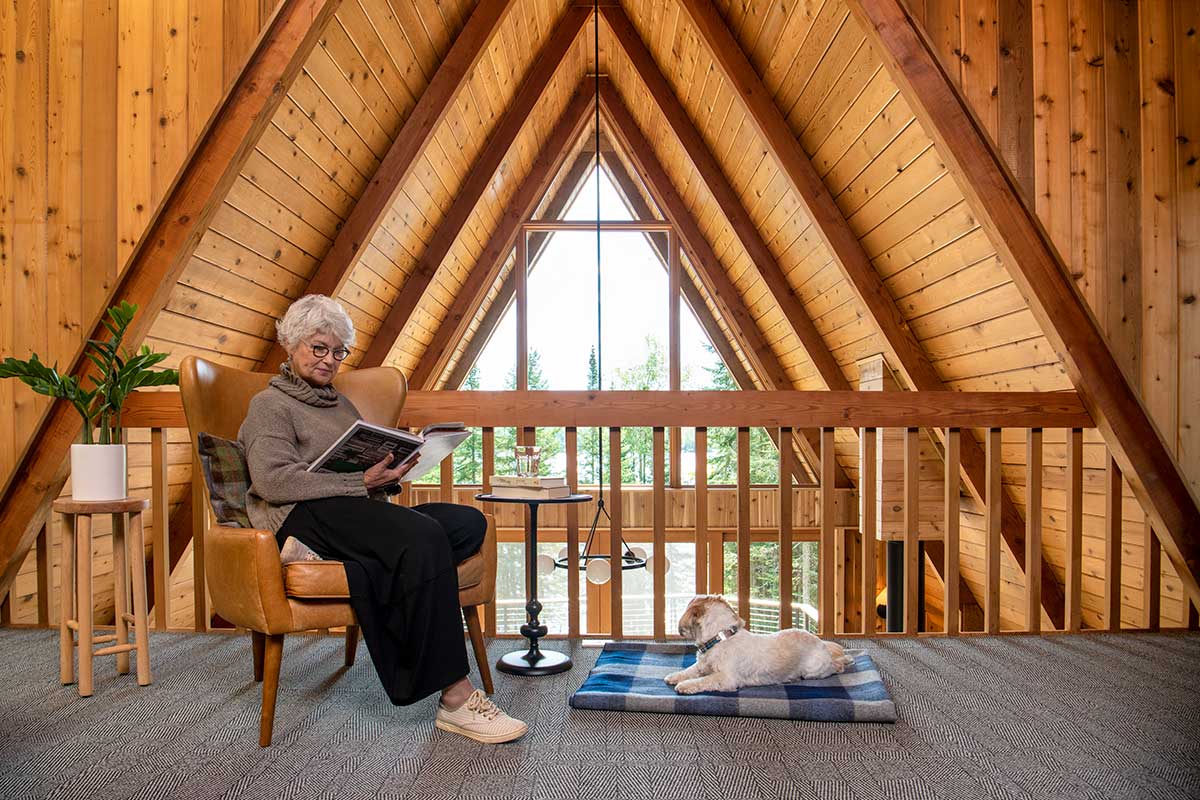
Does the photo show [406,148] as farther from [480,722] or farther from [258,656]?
[480,722]

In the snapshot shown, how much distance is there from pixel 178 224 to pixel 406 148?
4.51 ft

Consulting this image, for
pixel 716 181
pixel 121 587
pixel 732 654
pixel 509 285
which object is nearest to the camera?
pixel 732 654

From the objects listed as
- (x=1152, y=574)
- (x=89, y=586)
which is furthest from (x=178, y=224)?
(x=1152, y=574)

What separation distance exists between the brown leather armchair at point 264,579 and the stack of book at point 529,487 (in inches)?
3.9

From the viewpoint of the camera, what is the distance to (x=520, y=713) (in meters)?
1.89

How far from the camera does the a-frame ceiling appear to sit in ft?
10.4

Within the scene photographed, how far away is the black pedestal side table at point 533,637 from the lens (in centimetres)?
221

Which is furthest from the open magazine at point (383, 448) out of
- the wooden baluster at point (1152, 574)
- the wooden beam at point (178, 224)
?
the wooden baluster at point (1152, 574)

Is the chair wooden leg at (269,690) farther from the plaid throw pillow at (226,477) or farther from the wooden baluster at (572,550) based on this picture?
the wooden baluster at (572,550)

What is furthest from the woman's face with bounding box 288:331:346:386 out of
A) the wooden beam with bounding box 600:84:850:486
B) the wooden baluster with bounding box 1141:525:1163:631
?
the wooden beam with bounding box 600:84:850:486

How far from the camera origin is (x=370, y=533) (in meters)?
1.78

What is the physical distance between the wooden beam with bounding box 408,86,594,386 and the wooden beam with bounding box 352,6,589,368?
0.79 metres

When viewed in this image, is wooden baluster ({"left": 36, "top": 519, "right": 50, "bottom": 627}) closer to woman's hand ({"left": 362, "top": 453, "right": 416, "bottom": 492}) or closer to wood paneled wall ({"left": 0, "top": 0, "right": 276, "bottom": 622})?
wood paneled wall ({"left": 0, "top": 0, "right": 276, "bottom": 622})

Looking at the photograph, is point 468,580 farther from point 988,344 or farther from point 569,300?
point 569,300
